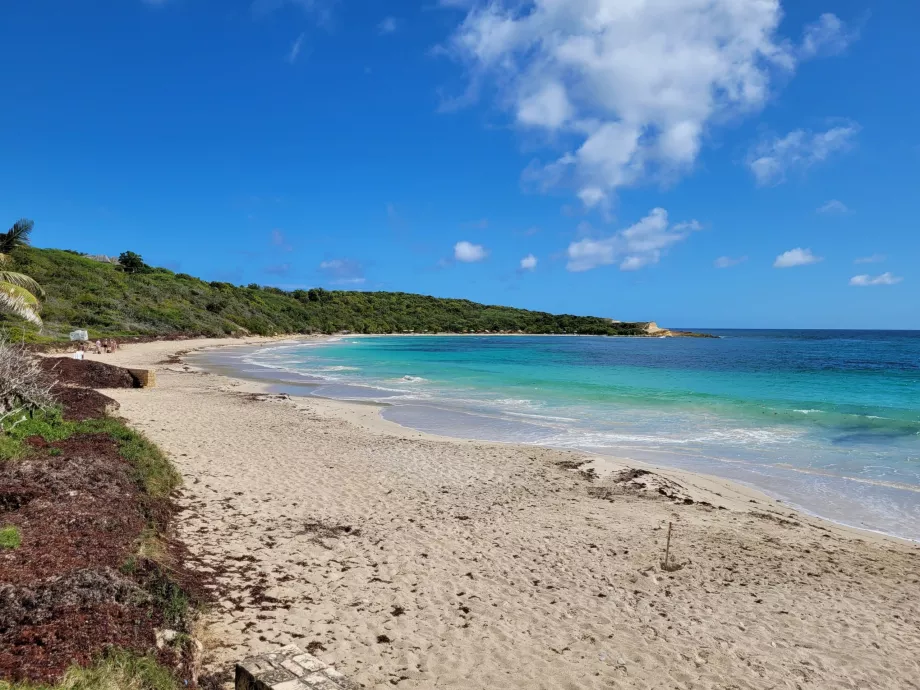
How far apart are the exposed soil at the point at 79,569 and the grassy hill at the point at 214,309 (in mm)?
30315

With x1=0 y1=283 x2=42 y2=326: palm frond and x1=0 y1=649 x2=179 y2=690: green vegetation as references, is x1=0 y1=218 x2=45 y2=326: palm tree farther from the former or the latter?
x1=0 y1=649 x2=179 y2=690: green vegetation

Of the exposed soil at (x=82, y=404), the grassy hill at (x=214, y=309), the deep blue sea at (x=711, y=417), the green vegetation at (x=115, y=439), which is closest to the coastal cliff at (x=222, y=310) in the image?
the grassy hill at (x=214, y=309)

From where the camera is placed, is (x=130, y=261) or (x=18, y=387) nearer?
(x=18, y=387)

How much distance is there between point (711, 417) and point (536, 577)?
1606 cm

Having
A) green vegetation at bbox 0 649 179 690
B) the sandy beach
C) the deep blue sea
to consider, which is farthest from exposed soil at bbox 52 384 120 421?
the deep blue sea

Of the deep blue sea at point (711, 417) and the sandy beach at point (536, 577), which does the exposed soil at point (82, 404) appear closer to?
the sandy beach at point (536, 577)

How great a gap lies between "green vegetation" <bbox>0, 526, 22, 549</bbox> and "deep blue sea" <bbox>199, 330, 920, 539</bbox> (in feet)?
36.9

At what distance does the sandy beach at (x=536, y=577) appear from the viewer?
4.85 m

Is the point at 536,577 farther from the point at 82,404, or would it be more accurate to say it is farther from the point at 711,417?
the point at 711,417

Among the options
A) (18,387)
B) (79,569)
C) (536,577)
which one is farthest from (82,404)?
(536,577)

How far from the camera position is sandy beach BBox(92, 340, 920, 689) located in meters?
4.85

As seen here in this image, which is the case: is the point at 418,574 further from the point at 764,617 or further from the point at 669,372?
the point at 669,372

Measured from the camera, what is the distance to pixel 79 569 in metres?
4.50

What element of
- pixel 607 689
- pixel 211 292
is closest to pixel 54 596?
pixel 607 689
